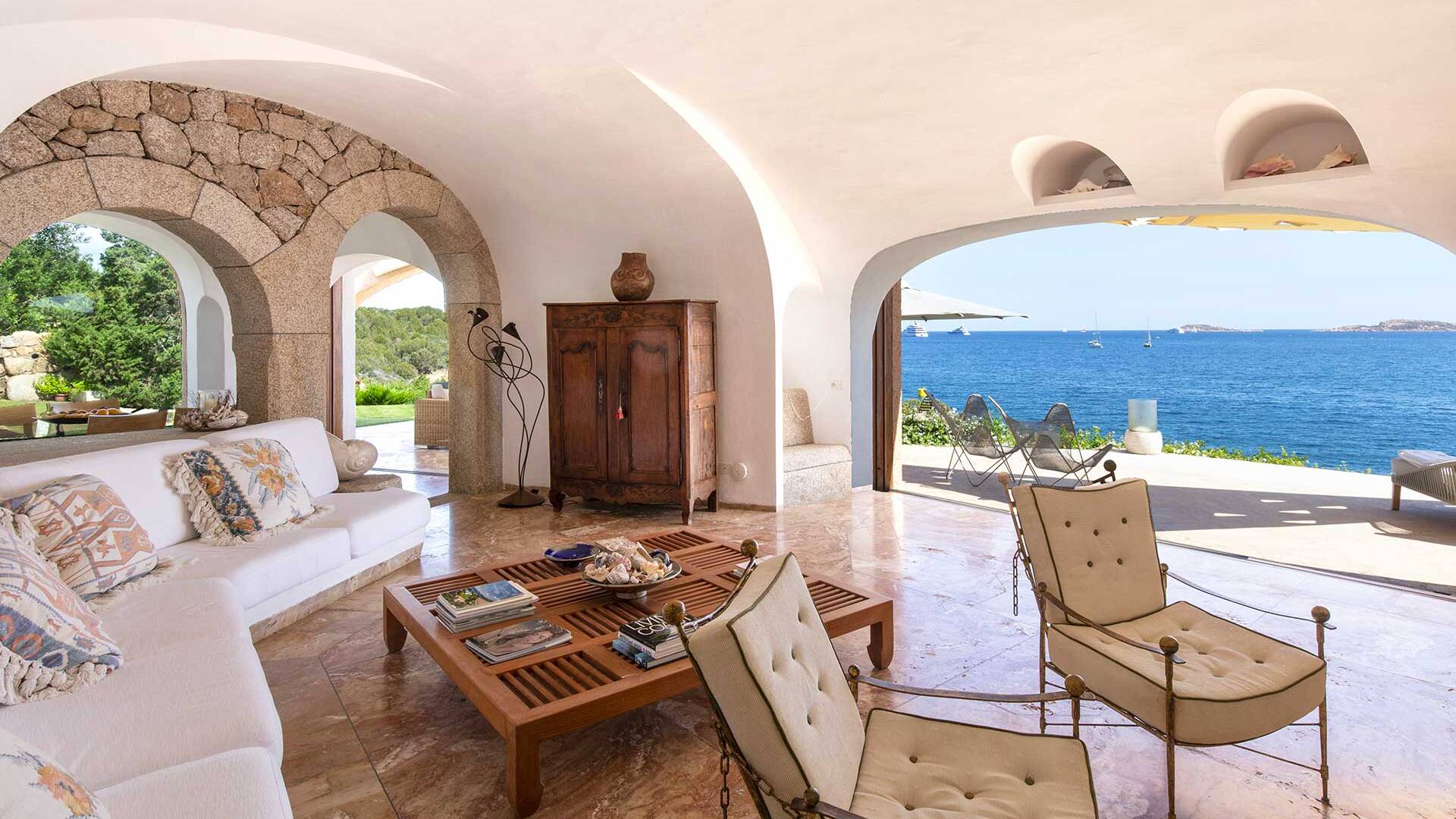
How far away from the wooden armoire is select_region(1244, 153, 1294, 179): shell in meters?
3.60

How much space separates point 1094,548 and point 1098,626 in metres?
0.55

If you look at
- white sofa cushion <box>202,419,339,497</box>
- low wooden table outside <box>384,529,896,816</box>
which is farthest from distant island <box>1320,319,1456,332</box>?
white sofa cushion <box>202,419,339,497</box>

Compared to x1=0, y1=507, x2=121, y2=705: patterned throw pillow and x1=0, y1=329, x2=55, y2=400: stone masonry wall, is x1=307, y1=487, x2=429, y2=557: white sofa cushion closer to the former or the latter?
x1=0, y1=507, x2=121, y2=705: patterned throw pillow

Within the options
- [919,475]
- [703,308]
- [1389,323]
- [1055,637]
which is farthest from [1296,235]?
[1055,637]

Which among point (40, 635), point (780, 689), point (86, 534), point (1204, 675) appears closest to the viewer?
point (780, 689)

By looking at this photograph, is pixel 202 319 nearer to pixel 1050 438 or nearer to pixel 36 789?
pixel 1050 438

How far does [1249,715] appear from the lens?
2.22m

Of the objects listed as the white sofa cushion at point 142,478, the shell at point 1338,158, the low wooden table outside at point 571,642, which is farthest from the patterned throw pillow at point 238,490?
the shell at point 1338,158

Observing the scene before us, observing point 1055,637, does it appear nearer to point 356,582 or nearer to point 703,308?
point 356,582

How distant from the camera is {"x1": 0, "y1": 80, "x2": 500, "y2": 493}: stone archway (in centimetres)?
419

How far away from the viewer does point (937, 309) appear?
376 inches

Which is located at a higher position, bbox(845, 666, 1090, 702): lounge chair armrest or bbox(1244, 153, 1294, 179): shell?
bbox(1244, 153, 1294, 179): shell

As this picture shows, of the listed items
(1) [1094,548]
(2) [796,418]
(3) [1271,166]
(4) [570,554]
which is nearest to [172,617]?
(4) [570,554]

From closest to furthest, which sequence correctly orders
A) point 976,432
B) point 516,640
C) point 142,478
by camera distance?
point 516,640 → point 142,478 → point 976,432
